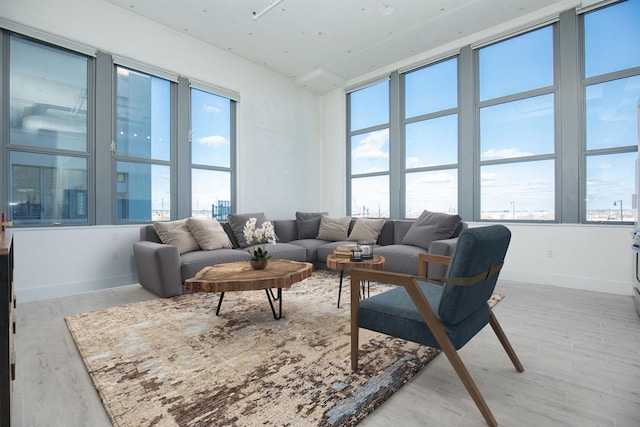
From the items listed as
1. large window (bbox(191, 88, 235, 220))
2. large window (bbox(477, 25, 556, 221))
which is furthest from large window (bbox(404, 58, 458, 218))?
large window (bbox(191, 88, 235, 220))

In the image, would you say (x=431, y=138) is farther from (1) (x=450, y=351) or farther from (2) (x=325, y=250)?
(1) (x=450, y=351)

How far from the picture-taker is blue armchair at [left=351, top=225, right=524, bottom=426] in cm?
144

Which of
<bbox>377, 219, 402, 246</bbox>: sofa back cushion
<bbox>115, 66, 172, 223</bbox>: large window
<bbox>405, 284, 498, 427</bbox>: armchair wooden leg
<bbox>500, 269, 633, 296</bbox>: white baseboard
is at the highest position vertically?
A: <bbox>115, 66, 172, 223</bbox>: large window

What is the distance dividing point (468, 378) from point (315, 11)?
4.43 m

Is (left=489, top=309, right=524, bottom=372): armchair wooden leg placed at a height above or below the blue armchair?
below

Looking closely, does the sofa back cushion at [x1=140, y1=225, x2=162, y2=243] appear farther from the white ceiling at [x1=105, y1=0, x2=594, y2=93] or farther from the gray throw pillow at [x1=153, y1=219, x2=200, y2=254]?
the white ceiling at [x1=105, y1=0, x2=594, y2=93]

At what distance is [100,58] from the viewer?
3.98 metres

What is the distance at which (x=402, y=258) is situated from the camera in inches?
153

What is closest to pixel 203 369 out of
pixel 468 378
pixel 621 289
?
pixel 468 378

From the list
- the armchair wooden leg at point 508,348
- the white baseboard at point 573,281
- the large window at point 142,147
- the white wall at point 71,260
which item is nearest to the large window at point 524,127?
the white baseboard at point 573,281

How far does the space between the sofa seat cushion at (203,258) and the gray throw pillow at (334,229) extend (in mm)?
1477

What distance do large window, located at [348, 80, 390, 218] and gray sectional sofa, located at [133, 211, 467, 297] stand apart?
1161 millimetres

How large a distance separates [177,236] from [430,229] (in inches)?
125

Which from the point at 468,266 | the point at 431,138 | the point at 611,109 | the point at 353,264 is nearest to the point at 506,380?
the point at 468,266
